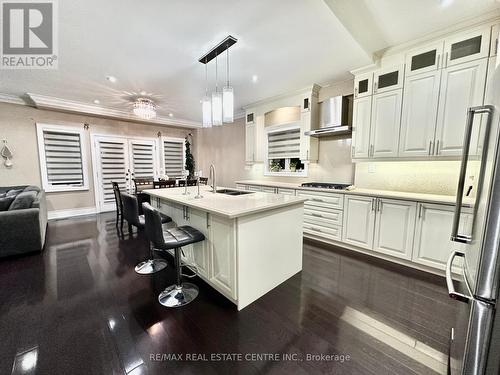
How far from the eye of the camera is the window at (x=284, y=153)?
4.34m

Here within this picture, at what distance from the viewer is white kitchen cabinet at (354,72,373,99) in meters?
2.98

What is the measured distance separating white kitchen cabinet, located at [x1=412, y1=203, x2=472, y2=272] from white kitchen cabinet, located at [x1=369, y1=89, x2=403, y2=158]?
2.83 feet

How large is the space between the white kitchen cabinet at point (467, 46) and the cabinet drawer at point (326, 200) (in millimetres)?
1995

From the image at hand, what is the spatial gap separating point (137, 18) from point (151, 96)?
2.50m

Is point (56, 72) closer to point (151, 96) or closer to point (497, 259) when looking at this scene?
point (151, 96)

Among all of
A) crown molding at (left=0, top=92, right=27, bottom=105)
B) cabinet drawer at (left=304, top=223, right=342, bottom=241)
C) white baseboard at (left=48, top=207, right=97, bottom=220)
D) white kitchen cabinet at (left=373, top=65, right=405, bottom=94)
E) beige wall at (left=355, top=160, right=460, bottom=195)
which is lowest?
white baseboard at (left=48, top=207, right=97, bottom=220)

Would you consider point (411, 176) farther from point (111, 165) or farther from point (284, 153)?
point (111, 165)

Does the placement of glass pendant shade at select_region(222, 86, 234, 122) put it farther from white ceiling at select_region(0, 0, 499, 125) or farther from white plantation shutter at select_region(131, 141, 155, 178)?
white plantation shutter at select_region(131, 141, 155, 178)

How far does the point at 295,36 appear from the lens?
2.33 meters

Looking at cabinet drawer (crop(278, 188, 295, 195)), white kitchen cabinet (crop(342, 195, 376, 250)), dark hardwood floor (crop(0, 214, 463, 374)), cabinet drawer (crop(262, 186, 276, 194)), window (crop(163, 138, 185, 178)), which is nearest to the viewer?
dark hardwood floor (crop(0, 214, 463, 374))

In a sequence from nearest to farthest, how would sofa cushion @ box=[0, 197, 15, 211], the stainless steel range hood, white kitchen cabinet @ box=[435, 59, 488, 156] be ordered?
white kitchen cabinet @ box=[435, 59, 488, 156], sofa cushion @ box=[0, 197, 15, 211], the stainless steel range hood

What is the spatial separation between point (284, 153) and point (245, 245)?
10.1 feet

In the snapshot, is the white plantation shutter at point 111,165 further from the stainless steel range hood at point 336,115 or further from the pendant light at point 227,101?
the stainless steel range hood at point 336,115

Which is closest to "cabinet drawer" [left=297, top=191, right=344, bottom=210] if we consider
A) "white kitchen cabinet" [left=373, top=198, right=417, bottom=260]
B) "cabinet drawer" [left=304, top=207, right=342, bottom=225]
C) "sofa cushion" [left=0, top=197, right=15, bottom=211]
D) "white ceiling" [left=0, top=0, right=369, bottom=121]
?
"cabinet drawer" [left=304, top=207, right=342, bottom=225]
